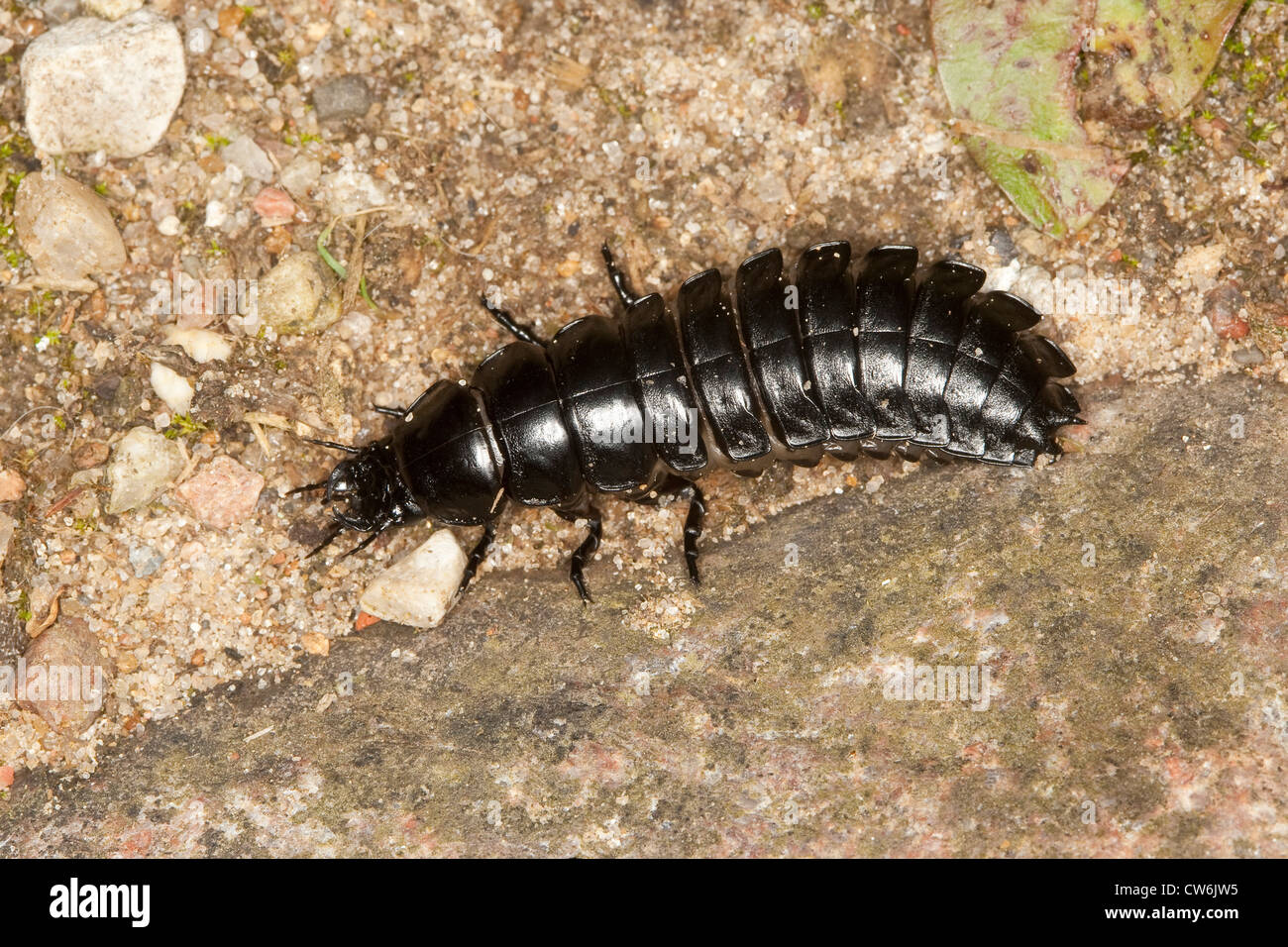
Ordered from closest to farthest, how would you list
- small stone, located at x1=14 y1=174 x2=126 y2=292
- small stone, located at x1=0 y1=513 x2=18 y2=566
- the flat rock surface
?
the flat rock surface, small stone, located at x1=0 y1=513 x2=18 y2=566, small stone, located at x1=14 y1=174 x2=126 y2=292

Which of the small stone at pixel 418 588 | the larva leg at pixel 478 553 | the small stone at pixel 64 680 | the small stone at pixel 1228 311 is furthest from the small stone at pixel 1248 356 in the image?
the small stone at pixel 64 680

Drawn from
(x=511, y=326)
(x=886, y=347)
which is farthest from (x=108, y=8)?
(x=886, y=347)

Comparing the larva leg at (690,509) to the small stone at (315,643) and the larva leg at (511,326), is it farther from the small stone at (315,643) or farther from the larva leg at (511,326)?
the small stone at (315,643)

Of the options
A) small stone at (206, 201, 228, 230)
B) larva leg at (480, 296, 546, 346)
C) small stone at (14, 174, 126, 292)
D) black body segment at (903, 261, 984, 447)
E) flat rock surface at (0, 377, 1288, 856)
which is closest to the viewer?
flat rock surface at (0, 377, 1288, 856)

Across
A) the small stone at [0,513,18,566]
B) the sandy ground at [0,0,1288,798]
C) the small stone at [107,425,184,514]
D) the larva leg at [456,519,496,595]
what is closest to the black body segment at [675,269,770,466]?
the sandy ground at [0,0,1288,798]

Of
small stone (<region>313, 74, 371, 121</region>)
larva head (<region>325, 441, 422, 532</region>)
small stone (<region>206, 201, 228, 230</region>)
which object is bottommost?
larva head (<region>325, 441, 422, 532</region>)

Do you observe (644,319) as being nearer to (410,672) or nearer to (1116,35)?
(410,672)

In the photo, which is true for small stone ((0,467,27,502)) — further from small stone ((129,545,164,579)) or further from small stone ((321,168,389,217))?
small stone ((321,168,389,217))

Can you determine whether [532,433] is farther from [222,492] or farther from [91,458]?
[91,458]
